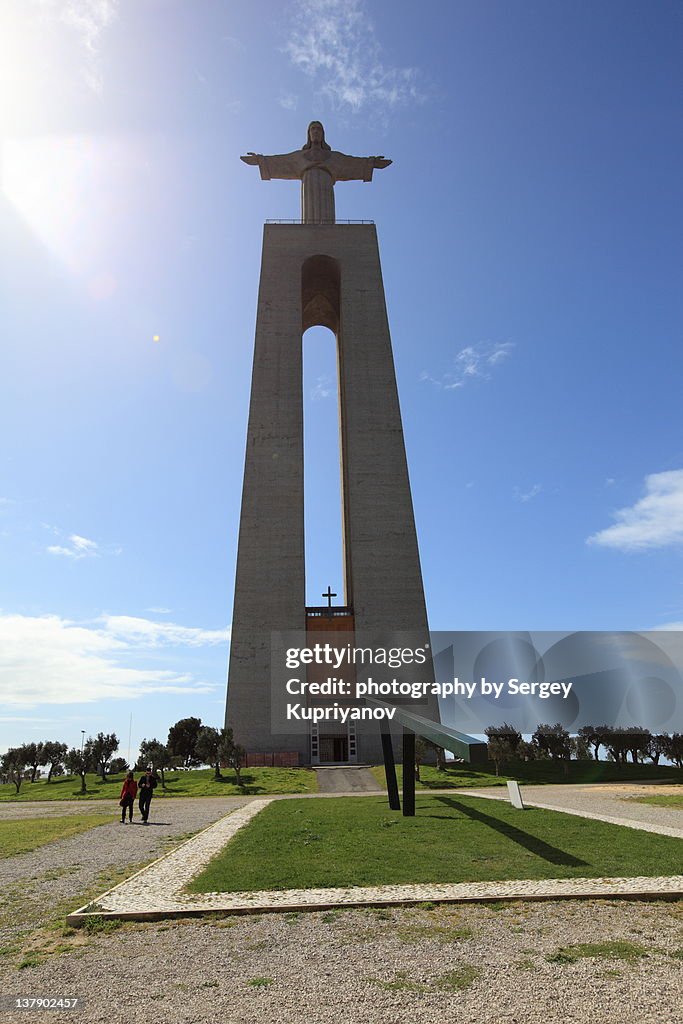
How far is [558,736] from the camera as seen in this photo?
30734 millimetres

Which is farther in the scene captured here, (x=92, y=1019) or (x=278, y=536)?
(x=278, y=536)

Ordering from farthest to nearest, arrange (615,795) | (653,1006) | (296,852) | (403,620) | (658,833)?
(403,620) → (615,795) → (658,833) → (296,852) → (653,1006)

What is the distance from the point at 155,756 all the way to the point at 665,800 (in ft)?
63.7

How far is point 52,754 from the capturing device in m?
36.3

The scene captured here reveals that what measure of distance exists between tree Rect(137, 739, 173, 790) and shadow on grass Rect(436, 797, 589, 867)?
54.0ft

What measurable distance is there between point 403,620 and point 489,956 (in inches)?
1108

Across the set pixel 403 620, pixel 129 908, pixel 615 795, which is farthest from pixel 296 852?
pixel 403 620

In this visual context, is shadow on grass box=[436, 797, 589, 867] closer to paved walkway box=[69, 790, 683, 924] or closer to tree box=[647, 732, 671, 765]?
paved walkway box=[69, 790, 683, 924]

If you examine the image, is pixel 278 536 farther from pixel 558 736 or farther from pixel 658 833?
pixel 658 833

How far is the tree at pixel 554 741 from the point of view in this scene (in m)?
30.5

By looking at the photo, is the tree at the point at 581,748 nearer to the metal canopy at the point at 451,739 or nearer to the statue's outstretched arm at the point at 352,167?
the metal canopy at the point at 451,739

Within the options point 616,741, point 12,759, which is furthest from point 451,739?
point 12,759

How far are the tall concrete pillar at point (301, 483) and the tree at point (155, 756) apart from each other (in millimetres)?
3845

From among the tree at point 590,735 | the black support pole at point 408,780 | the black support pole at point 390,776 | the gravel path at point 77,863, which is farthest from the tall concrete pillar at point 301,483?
the black support pole at point 408,780
